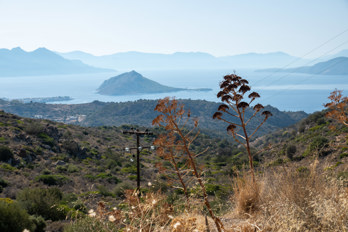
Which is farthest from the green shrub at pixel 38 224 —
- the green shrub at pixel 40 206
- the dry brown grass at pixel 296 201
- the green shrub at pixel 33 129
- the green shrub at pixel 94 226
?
the green shrub at pixel 33 129

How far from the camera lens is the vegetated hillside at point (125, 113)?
4432 inches

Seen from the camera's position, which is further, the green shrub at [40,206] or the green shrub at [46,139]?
the green shrub at [46,139]

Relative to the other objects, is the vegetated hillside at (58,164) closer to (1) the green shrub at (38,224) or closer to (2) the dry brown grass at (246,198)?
(1) the green shrub at (38,224)

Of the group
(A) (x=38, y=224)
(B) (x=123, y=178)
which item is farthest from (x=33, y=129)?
(A) (x=38, y=224)

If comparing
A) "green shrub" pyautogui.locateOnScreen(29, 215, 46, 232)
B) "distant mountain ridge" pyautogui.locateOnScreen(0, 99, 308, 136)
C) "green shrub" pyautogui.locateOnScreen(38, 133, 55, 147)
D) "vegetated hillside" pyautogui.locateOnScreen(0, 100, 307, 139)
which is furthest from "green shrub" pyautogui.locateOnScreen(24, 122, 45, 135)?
"vegetated hillside" pyautogui.locateOnScreen(0, 100, 307, 139)

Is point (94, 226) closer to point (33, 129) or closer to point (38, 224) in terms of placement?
point (38, 224)

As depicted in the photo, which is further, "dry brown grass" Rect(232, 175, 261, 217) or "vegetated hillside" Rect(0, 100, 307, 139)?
"vegetated hillside" Rect(0, 100, 307, 139)

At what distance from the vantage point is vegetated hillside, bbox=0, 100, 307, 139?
→ 369 ft

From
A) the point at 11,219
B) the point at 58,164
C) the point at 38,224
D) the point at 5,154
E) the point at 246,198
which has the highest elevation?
the point at 246,198

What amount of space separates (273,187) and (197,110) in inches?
4625

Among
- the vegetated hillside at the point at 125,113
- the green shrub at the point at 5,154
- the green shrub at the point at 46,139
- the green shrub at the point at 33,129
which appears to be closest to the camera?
the green shrub at the point at 5,154

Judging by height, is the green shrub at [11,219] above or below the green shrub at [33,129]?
above

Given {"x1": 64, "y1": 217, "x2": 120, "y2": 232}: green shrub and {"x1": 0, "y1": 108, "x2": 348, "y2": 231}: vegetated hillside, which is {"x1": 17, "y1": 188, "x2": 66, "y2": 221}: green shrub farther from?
{"x1": 64, "y1": 217, "x2": 120, "y2": 232}: green shrub

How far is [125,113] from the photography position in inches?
4988
